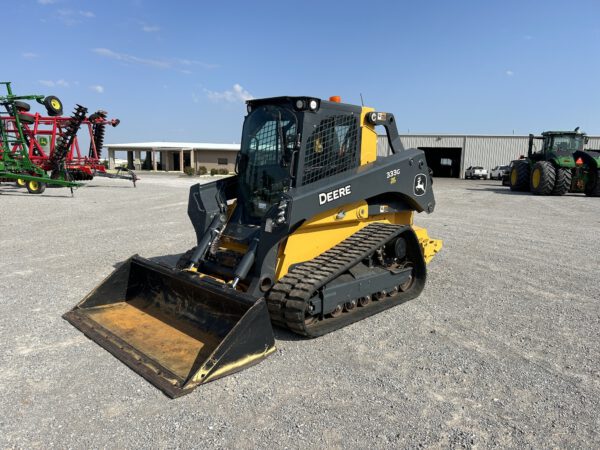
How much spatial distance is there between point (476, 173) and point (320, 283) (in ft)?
117

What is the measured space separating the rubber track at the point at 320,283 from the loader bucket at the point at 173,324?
0.34m

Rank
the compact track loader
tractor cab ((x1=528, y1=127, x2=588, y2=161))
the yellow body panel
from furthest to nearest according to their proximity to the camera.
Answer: tractor cab ((x1=528, y1=127, x2=588, y2=161)) < the yellow body panel < the compact track loader

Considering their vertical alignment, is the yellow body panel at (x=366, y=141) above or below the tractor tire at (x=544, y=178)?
above

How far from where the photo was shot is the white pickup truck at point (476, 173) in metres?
36.1

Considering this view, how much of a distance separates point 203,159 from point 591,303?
1715 inches

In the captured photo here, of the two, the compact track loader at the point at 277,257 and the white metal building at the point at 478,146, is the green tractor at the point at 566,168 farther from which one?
the white metal building at the point at 478,146

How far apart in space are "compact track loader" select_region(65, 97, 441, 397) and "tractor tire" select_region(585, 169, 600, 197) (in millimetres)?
16263

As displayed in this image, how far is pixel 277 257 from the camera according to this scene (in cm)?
429

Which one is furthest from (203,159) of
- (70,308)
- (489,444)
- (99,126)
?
(489,444)

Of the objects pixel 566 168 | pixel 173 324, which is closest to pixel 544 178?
pixel 566 168

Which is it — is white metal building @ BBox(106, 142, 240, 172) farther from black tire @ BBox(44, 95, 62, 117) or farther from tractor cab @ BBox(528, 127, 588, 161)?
tractor cab @ BBox(528, 127, 588, 161)

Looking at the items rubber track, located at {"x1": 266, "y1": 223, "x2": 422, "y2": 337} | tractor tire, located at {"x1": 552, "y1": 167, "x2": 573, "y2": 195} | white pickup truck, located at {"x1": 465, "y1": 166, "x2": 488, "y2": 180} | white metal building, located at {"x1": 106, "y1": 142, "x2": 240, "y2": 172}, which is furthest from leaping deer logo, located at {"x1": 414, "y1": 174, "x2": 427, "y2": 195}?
white metal building, located at {"x1": 106, "y1": 142, "x2": 240, "y2": 172}

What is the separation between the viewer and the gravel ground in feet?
9.07

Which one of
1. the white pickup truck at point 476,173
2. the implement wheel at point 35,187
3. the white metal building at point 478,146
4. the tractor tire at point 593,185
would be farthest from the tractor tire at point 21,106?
the white pickup truck at point 476,173
